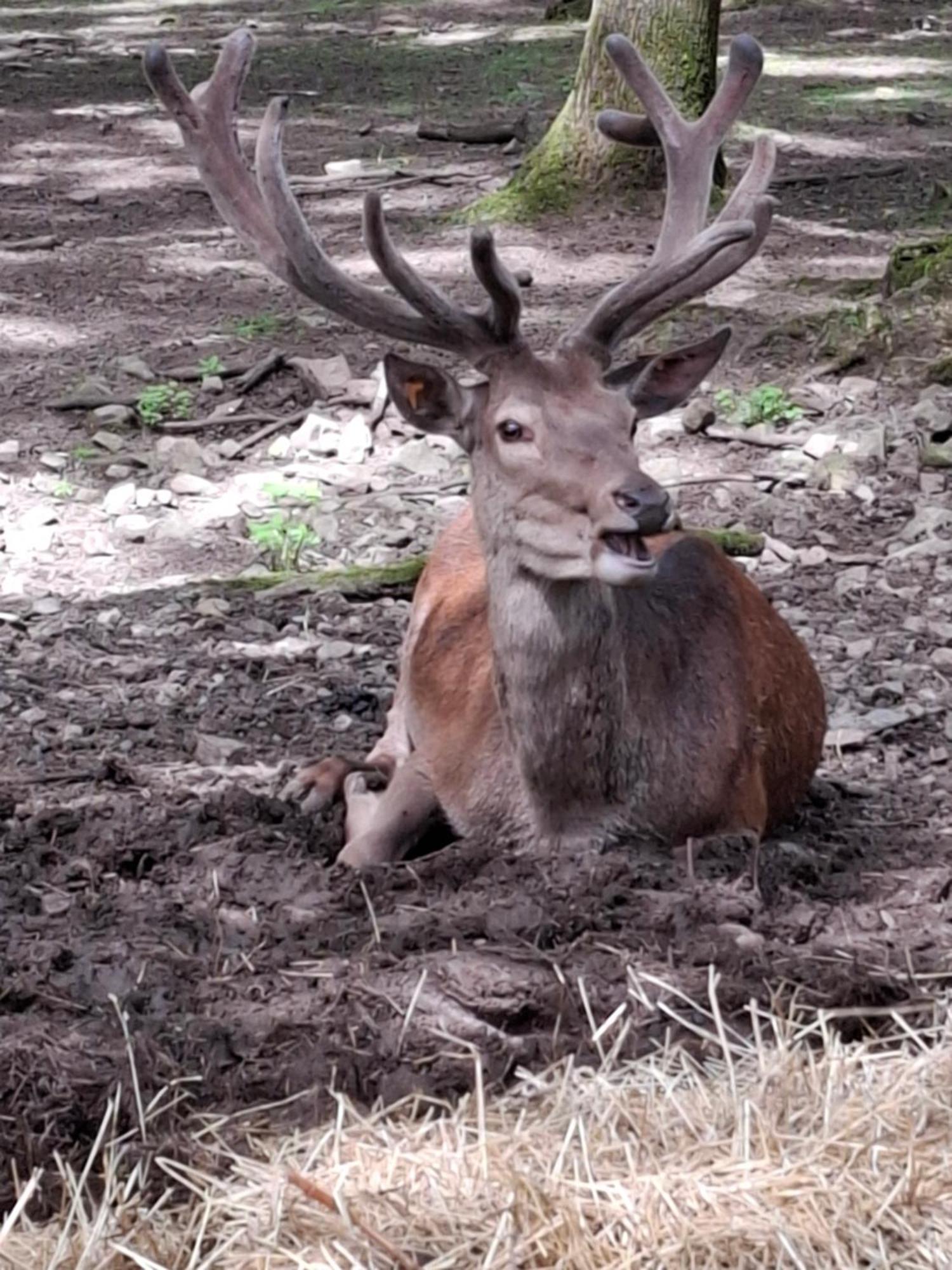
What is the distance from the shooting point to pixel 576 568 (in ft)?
16.6

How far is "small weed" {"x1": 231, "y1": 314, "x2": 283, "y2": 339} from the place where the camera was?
10320 millimetres

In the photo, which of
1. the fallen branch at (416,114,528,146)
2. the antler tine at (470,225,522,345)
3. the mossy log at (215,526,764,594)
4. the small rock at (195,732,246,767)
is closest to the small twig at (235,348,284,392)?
the mossy log at (215,526,764,594)

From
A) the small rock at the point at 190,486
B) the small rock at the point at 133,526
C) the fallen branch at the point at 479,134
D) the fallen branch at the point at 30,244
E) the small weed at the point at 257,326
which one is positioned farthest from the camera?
the fallen branch at the point at 479,134

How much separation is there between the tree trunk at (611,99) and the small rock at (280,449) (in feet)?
10.3

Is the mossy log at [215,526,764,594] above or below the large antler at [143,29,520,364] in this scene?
below

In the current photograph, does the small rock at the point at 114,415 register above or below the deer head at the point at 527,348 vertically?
below

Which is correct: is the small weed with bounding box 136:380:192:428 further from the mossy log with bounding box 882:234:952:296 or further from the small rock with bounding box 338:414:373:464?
the mossy log with bounding box 882:234:952:296

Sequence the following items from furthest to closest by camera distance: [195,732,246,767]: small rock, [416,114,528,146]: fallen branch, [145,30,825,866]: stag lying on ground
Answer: [416,114,528,146]: fallen branch → [195,732,246,767]: small rock → [145,30,825,866]: stag lying on ground

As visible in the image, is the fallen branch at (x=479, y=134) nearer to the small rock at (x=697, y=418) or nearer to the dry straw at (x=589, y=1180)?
the small rock at (x=697, y=418)

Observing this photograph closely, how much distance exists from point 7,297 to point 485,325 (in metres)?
6.29

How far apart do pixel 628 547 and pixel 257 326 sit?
578 cm

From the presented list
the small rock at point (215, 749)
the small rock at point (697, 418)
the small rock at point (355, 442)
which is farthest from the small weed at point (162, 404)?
the small rock at point (215, 749)

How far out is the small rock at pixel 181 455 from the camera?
28.5 ft

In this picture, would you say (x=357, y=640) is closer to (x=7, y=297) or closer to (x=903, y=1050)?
(x=903, y=1050)
